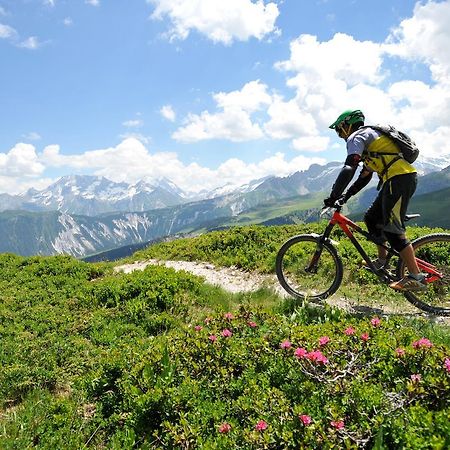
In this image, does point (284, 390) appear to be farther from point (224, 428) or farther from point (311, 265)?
point (311, 265)

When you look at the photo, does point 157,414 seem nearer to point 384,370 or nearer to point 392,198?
point 384,370

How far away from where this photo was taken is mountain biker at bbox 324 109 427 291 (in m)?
7.68

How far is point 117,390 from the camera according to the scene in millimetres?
5840

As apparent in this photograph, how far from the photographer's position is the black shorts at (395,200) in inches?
305

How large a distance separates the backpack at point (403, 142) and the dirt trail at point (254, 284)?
132 inches

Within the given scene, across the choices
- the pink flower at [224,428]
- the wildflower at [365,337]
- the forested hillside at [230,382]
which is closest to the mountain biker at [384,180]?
the forested hillside at [230,382]

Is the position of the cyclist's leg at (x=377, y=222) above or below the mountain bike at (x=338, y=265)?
above

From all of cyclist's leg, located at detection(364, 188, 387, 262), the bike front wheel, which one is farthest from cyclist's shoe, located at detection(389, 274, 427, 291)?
the bike front wheel

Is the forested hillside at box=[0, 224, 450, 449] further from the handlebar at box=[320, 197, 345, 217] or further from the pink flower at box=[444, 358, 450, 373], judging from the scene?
the handlebar at box=[320, 197, 345, 217]

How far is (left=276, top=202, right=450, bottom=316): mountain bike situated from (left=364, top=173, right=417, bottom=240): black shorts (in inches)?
13.5

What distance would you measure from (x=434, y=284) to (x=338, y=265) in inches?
85.1

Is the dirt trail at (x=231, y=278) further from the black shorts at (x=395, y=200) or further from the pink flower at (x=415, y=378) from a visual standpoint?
the pink flower at (x=415, y=378)

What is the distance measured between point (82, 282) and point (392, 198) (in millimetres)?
10611

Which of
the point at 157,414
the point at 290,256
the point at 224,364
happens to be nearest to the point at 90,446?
the point at 157,414
